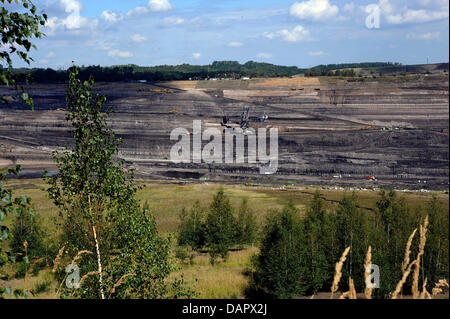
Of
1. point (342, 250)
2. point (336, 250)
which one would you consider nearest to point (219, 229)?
point (336, 250)

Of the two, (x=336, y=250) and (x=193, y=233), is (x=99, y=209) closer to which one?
(x=336, y=250)

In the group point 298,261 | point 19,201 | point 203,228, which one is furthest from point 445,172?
point 19,201

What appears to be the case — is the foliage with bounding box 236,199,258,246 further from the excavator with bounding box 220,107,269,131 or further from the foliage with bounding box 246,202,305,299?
the excavator with bounding box 220,107,269,131

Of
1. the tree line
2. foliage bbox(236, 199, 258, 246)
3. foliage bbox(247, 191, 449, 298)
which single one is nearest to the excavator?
foliage bbox(236, 199, 258, 246)

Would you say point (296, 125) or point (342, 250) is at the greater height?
point (296, 125)

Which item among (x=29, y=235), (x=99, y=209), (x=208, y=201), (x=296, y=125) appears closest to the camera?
(x=99, y=209)
